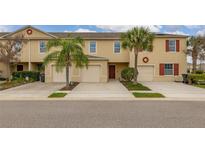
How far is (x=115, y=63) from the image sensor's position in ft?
104

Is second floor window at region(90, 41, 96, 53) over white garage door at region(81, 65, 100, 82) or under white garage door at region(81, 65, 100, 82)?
over

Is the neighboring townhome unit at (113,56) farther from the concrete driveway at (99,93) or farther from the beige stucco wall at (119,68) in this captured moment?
the concrete driveway at (99,93)

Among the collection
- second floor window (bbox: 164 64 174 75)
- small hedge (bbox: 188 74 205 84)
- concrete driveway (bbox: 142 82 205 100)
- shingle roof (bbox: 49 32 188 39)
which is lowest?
concrete driveway (bbox: 142 82 205 100)

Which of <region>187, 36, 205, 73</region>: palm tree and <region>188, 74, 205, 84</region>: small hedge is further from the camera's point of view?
<region>187, 36, 205, 73</region>: palm tree

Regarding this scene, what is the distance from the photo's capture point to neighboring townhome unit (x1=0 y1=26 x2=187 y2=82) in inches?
1105

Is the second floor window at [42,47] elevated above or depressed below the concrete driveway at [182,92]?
above

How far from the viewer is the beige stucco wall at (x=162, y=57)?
29391 millimetres

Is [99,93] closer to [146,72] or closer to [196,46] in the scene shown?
[146,72]

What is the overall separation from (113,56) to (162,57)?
5.74 meters

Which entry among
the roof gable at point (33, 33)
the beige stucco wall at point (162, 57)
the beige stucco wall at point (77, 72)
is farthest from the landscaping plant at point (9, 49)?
the beige stucco wall at point (162, 57)

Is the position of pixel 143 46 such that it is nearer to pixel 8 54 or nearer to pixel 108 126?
pixel 8 54

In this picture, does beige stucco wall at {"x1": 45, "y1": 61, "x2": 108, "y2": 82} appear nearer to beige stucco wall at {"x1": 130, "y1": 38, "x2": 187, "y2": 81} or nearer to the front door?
beige stucco wall at {"x1": 130, "y1": 38, "x2": 187, "y2": 81}

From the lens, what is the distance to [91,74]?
2809 cm

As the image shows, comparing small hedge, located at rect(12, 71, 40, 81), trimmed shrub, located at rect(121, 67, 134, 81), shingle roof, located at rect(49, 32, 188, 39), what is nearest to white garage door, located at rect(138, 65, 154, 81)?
trimmed shrub, located at rect(121, 67, 134, 81)
